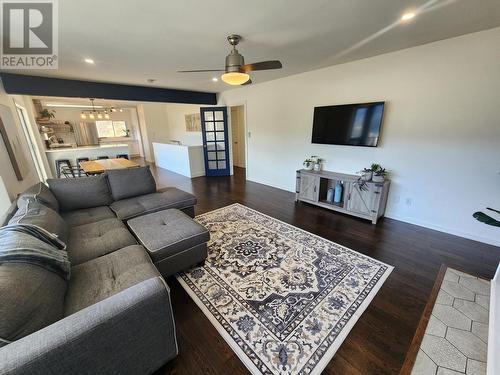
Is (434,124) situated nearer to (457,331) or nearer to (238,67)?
(457,331)

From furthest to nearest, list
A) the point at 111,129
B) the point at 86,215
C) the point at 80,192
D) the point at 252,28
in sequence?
the point at 111,129 < the point at 80,192 < the point at 86,215 < the point at 252,28

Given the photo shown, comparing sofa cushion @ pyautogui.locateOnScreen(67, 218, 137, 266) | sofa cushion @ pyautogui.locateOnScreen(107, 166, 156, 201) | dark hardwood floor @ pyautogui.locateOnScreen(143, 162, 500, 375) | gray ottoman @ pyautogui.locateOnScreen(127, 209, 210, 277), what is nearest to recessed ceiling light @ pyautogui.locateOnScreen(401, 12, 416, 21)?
dark hardwood floor @ pyautogui.locateOnScreen(143, 162, 500, 375)

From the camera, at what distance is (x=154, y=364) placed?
123cm

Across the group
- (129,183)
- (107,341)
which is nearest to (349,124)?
(129,183)

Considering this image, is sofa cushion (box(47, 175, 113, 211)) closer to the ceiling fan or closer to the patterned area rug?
the patterned area rug

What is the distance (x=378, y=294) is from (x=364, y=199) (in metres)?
1.65

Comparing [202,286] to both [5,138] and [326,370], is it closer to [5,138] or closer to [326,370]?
[326,370]

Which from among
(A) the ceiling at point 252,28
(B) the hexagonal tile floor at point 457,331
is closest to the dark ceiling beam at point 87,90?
(A) the ceiling at point 252,28

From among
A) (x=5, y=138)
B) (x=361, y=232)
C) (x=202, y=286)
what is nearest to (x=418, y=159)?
(x=361, y=232)

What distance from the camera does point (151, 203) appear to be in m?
2.77

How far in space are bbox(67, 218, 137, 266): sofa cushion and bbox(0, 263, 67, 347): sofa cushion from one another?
1.65 feet

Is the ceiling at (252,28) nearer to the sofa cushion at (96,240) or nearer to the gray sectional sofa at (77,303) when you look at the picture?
the gray sectional sofa at (77,303)

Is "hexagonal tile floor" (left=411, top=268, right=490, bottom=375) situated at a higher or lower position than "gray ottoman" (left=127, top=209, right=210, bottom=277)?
lower

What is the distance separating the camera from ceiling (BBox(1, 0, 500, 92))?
1.79 meters
